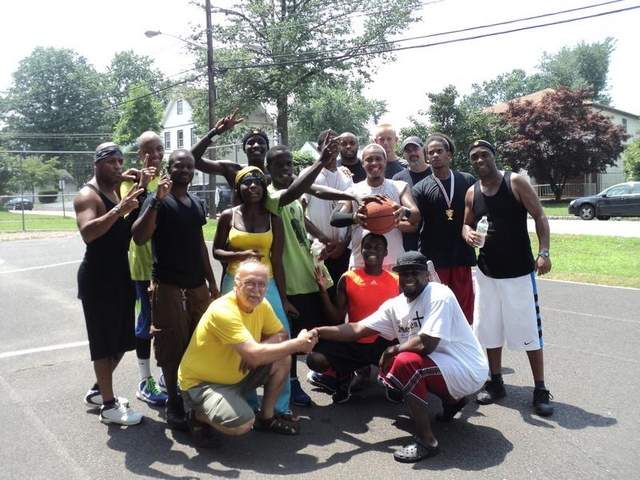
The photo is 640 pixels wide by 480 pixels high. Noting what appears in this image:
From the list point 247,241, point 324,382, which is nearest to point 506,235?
point 324,382

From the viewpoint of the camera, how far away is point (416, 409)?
3.89 m

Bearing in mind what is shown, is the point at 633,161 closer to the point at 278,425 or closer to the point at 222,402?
the point at 278,425

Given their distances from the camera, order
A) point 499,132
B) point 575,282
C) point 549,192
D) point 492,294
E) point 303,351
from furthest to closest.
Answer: point 549,192, point 499,132, point 575,282, point 492,294, point 303,351

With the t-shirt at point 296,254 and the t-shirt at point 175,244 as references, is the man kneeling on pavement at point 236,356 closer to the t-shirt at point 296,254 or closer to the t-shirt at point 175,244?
the t-shirt at point 175,244

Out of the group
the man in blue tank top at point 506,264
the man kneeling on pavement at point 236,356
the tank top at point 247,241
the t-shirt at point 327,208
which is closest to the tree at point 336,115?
the t-shirt at point 327,208

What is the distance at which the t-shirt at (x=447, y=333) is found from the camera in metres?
4.00

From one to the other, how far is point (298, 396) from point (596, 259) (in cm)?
1029

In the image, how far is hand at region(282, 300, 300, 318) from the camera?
457 centimetres

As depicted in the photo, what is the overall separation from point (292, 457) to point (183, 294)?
1413mm

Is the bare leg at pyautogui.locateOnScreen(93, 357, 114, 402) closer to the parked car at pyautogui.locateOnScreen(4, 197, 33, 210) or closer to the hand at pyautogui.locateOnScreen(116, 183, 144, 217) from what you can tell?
the hand at pyautogui.locateOnScreen(116, 183, 144, 217)

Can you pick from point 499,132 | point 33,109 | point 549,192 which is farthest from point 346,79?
point 33,109

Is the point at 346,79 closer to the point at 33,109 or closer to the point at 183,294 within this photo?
the point at 183,294

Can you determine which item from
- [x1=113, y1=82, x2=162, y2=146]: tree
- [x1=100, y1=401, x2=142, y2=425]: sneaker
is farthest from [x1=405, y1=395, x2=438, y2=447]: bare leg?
[x1=113, y1=82, x2=162, y2=146]: tree

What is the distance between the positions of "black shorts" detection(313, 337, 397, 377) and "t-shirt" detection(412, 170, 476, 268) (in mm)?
967
